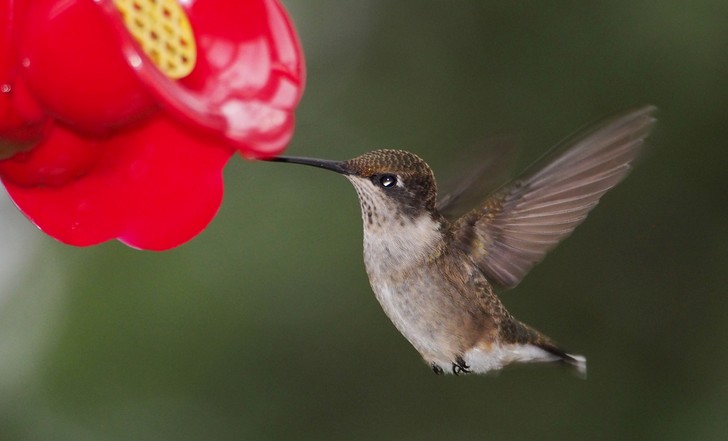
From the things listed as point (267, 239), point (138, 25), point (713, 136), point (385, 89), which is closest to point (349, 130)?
point (385, 89)

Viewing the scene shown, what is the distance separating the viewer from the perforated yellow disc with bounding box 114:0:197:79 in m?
1.87

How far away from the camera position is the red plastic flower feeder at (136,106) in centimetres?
158

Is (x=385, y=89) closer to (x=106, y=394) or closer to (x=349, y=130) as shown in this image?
(x=349, y=130)

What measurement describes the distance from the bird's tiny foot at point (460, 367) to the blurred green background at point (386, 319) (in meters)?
2.21

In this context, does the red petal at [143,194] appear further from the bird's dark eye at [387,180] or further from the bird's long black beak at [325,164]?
the bird's dark eye at [387,180]

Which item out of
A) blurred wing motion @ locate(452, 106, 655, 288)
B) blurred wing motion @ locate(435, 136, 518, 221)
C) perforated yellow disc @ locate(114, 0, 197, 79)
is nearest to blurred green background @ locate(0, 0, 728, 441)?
blurred wing motion @ locate(435, 136, 518, 221)

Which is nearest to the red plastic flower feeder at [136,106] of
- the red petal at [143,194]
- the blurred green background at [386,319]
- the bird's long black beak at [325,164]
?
the red petal at [143,194]

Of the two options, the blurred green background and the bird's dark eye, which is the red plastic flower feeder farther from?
the blurred green background

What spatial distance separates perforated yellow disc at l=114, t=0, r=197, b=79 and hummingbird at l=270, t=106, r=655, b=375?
0.40 meters

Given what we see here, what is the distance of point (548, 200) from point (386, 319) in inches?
96.5

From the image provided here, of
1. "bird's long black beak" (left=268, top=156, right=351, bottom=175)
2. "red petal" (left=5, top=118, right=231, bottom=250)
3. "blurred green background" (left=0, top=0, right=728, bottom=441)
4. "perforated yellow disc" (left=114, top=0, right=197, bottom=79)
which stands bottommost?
"blurred green background" (left=0, top=0, right=728, bottom=441)

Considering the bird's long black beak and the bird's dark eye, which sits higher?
the bird's long black beak

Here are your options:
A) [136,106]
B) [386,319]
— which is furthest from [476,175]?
[386,319]

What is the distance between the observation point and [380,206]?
93.3 inches
